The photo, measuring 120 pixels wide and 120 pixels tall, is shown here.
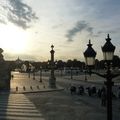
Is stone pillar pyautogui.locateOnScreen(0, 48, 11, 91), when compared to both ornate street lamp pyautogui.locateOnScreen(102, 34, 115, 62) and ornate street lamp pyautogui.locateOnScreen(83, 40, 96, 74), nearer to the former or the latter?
ornate street lamp pyautogui.locateOnScreen(83, 40, 96, 74)

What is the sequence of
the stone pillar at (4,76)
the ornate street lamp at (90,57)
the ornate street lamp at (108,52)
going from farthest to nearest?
the stone pillar at (4,76)
the ornate street lamp at (90,57)
the ornate street lamp at (108,52)

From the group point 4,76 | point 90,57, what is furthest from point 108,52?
point 4,76

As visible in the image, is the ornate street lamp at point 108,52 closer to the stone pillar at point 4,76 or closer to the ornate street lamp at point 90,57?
the ornate street lamp at point 90,57

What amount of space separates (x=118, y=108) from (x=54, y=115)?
6769 millimetres

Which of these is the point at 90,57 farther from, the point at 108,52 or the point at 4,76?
the point at 4,76

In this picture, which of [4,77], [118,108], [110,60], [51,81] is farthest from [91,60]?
[51,81]

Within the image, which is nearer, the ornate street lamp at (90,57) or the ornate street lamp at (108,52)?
the ornate street lamp at (108,52)

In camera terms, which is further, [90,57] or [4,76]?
[4,76]

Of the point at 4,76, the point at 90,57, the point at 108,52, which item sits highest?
the point at 108,52

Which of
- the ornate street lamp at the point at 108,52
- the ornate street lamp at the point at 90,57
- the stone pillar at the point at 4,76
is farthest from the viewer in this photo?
the stone pillar at the point at 4,76

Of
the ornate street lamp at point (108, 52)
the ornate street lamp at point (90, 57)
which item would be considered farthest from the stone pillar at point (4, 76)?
the ornate street lamp at point (108, 52)

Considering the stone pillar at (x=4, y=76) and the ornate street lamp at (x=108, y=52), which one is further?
the stone pillar at (x=4, y=76)

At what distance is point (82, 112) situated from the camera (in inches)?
1260

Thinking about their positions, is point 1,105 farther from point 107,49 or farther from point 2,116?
point 107,49
